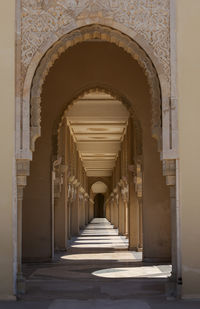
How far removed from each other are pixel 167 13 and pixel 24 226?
255 inches

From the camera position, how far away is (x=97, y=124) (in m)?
19.4

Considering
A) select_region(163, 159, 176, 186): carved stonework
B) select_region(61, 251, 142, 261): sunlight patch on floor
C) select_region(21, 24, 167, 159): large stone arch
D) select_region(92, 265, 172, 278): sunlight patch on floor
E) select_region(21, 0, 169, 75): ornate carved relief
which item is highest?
select_region(21, 0, 169, 75): ornate carved relief

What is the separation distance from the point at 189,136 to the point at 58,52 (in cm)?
223

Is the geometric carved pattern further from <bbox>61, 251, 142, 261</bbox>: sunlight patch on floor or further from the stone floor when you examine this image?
<bbox>61, 251, 142, 261</bbox>: sunlight patch on floor

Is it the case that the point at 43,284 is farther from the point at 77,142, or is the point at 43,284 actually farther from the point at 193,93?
the point at 77,142

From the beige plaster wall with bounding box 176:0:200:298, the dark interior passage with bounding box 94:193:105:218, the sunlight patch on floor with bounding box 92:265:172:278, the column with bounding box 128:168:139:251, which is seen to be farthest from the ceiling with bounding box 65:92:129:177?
the dark interior passage with bounding box 94:193:105:218

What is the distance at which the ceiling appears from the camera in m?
17.0

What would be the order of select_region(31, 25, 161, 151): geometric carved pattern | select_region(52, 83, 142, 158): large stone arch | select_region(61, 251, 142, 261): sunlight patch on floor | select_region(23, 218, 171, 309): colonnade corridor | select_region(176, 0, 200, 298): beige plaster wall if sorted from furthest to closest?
1. select_region(61, 251, 142, 261): sunlight patch on floor
2. select_region(52, 83, 142, 158): large stone arch
3. select_region(31, 25, 161, 151): geometric carved pattern
4. select_region(23, 218, 171, 309): colonnade corridor
5. select_region(176, 0, 200, 298): beige plaster wall

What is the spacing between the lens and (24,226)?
39.8 feet

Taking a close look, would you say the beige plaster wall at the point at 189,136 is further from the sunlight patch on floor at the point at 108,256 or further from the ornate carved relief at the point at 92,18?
the sunlight patch on floor at the point at 108,256

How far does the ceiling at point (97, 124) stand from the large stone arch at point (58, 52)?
5604 mm

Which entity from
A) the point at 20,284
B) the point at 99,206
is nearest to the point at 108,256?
the point at 20,284

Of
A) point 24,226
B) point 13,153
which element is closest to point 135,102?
→ point 24,226

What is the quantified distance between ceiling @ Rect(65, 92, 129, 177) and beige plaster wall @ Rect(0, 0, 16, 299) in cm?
598
